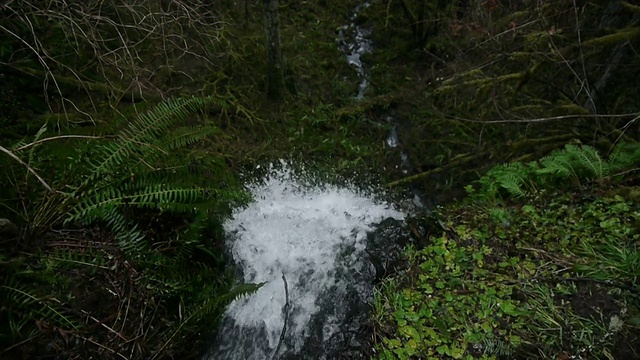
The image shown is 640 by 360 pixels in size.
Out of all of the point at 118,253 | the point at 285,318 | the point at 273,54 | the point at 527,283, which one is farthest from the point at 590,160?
the point at 118,253

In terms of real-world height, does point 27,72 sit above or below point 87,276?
above

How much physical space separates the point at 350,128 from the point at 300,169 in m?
1.17

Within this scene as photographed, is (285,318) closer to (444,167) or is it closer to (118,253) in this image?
(118,253)

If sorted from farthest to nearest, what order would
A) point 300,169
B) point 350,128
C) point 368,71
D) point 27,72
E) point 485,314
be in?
1. point 368,71
2. point 350,128
3. point 300,169
4. point 27,72
5. point 485,314

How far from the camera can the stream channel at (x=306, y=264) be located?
10.1ft

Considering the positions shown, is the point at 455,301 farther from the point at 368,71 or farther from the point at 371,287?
the point at 368,71

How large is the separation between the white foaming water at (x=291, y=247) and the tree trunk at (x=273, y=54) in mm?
1362

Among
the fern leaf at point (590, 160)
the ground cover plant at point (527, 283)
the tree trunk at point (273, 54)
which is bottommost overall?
the ground cover plant at point (527, 283)

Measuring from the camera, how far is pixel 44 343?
2184 mm

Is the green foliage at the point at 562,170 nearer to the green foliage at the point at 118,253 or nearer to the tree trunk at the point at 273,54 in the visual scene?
the green foliage at the point at 118,253

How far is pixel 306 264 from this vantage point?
378cm

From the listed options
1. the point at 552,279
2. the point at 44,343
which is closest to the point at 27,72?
the point at 44,343

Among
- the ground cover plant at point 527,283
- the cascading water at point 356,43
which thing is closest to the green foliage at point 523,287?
the ground cover plant at point 527,283

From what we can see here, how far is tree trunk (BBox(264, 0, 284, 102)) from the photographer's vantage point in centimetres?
468
